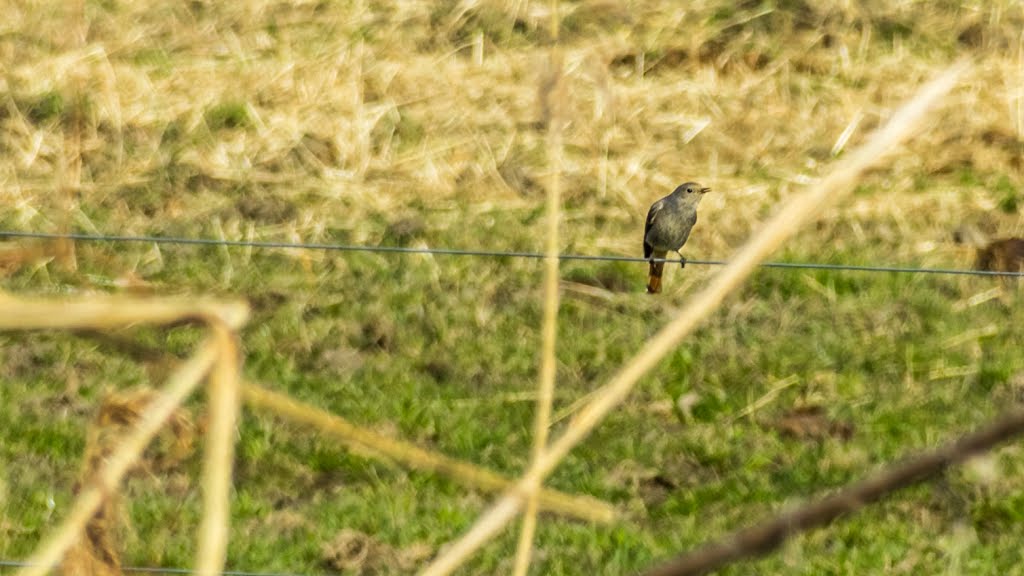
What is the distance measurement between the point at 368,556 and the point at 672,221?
1.60 m

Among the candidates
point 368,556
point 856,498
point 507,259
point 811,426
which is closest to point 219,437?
point 856,498

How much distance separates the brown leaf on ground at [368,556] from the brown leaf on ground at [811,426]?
1438mm

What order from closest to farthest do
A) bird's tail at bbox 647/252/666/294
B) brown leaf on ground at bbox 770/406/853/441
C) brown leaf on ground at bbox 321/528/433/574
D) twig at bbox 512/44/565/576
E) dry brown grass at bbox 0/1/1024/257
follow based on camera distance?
twig at bbox 512/44/565/576, brown leaf on ground at bbox 321/528/433/574, brown leaf on ground at bbox 770/406/853/441, bird's tail at bbox 647/252/666/294, dry brown grass at bbox 0/1/1024/257

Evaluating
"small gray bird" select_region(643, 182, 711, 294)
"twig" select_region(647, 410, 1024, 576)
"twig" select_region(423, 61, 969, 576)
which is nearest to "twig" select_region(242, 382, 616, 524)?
"twig" select_region(423, 61, 969, 576)

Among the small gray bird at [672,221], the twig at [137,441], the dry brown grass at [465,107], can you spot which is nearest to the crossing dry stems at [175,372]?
the twig at [137,441]

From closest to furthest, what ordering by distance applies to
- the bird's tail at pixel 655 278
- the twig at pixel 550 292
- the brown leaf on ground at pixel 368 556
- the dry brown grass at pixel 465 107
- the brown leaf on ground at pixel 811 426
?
1. the twig at pixel 550 292
2. the brown leaf on ground at pixel 368 556
3. the brown leaf on ground at pixel 811 426
4. the bird's tail at pixel 655 278
5. the dry brown grass at pixel 465 107

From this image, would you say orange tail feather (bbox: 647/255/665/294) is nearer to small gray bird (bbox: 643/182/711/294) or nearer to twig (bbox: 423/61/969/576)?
small gray bird (bbox: 643/182/711/294)

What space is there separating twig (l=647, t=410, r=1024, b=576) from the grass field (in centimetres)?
403

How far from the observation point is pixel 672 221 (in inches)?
226

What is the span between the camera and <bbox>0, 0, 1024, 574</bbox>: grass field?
5289 millimetres

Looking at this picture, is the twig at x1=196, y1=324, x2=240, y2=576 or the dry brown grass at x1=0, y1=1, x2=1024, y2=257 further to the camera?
the dry brown grass at x1=0, y1=1, x2=1024, y2=257

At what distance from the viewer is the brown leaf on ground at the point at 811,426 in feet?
18.8

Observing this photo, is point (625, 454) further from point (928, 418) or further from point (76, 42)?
point (76, 42)

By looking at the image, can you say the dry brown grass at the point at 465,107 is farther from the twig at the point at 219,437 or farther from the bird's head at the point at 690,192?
the twig at the point at 219,437
